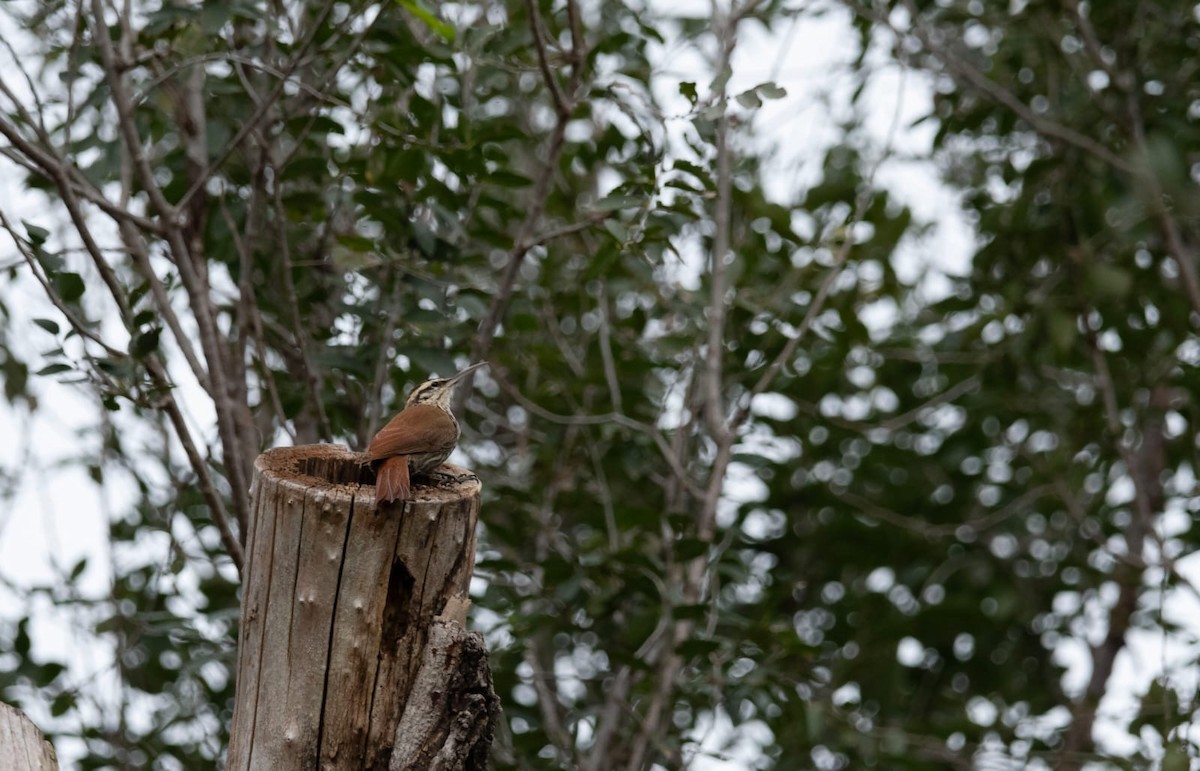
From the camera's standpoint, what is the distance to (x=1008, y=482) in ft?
23.0

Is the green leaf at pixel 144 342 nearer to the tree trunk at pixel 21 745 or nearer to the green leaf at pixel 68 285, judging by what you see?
the green leaf at pixel 68 285

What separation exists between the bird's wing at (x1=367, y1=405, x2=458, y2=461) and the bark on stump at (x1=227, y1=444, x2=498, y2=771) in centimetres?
40

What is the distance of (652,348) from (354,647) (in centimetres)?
297

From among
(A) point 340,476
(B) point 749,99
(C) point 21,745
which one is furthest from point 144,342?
(B) point 749,99

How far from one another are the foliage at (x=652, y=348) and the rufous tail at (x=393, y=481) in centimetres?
100

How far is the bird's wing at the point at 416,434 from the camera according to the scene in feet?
11.0

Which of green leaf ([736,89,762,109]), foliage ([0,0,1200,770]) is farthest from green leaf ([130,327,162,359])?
green leaf ([736,89,762,109])

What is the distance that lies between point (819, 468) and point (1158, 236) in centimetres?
184

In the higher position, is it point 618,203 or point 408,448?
point 618,203

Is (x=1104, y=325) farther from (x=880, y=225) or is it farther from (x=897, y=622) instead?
(x=897, y=622)

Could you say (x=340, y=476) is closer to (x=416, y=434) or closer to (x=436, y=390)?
(x=416, y=434)

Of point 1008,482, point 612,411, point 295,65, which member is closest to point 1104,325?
point 1008,482

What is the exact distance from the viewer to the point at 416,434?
139 inches

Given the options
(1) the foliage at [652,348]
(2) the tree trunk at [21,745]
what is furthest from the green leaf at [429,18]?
(2) the tree trunk at [21,745]
